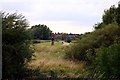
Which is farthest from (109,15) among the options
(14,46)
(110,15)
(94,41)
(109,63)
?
(109,63)

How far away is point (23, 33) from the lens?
69.5 feet

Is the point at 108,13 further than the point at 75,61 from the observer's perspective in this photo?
Yes

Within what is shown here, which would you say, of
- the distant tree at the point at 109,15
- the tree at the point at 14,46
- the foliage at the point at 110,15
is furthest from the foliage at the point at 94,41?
the distant tree at the point at 109,15

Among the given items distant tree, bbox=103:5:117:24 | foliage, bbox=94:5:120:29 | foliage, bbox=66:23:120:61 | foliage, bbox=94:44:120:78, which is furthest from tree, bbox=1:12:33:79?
distant tree, bbox=103:5:117:24

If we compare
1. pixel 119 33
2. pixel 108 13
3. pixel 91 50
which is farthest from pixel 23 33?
pixel 108 13

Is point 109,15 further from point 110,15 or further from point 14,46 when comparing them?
point 14,46

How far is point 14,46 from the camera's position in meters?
20.4

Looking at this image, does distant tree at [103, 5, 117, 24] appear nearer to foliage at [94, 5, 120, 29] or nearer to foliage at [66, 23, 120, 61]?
foliage at [94, 5, 120, 29]

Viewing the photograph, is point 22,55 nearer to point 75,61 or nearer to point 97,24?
point 75,61

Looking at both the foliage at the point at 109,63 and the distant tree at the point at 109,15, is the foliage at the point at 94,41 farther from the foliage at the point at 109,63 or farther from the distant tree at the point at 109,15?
the foliage at the point at 109,63

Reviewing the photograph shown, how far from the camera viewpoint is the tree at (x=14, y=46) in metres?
19.5

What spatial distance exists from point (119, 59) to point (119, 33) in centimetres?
1209

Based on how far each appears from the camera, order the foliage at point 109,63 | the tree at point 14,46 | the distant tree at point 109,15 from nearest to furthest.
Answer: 1. the foliage at point 109,63
2. the tree at point 14,46
3. the distant tree at point 109,15

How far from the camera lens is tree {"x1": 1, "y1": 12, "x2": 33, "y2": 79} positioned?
19531 mm
